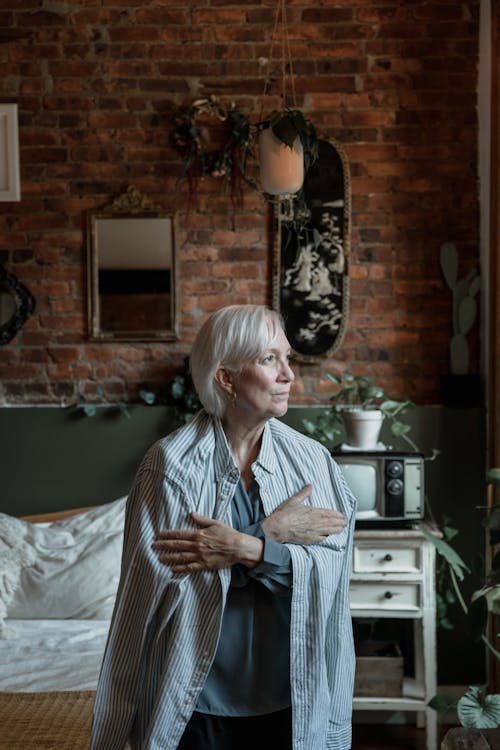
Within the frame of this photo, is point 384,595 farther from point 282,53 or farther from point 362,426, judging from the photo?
point 282,53

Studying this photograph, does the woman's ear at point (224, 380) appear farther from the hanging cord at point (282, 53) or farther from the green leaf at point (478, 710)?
the hanging cord at point (282, 53)

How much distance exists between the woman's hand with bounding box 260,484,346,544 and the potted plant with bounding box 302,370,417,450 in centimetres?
158

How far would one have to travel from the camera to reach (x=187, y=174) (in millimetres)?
3789

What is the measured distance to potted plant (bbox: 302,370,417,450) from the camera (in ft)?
11.0

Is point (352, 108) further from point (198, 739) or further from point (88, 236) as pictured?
point (198, 739)

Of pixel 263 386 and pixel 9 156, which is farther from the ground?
pixel 9 156

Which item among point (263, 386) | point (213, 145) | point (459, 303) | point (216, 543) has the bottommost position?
point (216, 543)

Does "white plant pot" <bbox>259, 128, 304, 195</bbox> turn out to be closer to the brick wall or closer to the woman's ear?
the brick wall

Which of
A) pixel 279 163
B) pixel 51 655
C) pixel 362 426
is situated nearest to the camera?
pixel 51 655

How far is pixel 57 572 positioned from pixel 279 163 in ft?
5.69

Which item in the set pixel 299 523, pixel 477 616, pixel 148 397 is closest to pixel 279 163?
pixel 148 397


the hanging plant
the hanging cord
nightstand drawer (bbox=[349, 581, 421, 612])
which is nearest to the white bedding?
nightstand drawer (bbox=[349, 581, 421, 612])

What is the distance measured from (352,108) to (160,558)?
2669 mm

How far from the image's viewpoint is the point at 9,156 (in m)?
3.14
